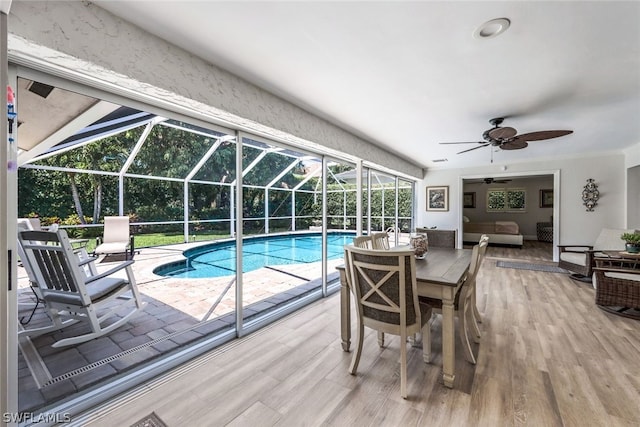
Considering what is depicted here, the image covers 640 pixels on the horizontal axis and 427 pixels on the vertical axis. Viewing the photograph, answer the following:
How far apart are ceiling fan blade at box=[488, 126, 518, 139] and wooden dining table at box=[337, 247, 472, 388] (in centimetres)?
155

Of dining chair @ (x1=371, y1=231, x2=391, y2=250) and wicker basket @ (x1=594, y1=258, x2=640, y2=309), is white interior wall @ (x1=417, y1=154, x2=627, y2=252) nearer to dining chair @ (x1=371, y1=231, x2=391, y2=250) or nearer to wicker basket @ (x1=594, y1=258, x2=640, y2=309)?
wicker basket @ (x1=594, y1=258, x2=640, y2=309)

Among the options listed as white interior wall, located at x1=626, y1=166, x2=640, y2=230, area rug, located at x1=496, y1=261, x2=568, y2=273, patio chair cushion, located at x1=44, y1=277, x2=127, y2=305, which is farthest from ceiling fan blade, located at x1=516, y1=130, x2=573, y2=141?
patio chair cushion, located at x1=44, y1=277, x2=127, y2=305

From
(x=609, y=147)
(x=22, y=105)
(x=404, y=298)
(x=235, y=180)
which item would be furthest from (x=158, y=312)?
(x=609, y=147)

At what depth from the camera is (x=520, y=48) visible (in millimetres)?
1906

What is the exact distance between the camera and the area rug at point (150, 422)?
5.30 ft

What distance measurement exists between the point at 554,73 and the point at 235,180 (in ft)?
10.0

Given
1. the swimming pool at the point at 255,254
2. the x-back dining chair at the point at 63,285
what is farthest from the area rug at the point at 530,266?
the x-back dining chair at the point at 63,285

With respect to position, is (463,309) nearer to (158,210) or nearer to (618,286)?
(618,286)

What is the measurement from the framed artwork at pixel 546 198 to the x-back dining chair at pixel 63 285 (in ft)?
41.0

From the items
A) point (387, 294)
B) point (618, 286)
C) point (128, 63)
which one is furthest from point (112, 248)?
point (618, 286)

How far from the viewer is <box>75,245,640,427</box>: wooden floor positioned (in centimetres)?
168

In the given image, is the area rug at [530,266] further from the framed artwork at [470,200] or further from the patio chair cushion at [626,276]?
the framed artwork at [470,200]

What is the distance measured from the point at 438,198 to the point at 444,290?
6283 millimetres

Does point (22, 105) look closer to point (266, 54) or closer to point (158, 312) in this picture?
point (266, 54)
